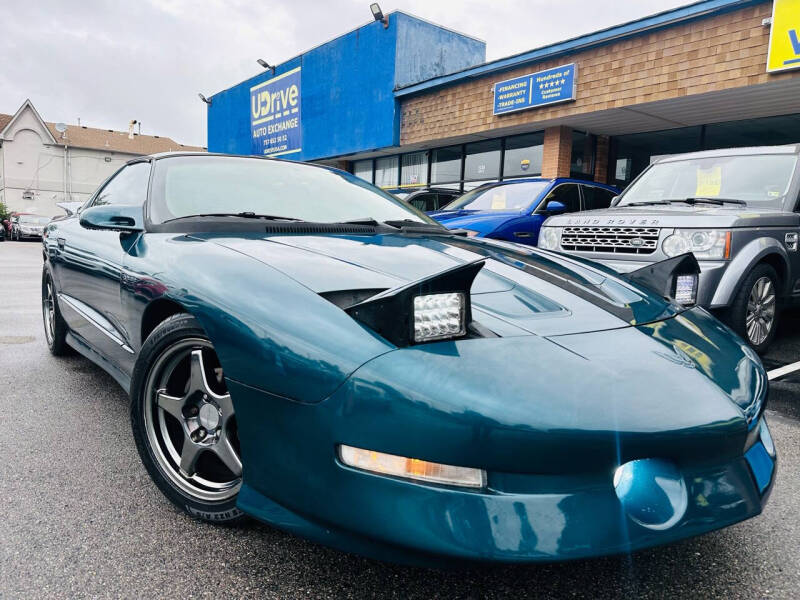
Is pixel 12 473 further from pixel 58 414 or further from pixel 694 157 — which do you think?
pixel 694 157

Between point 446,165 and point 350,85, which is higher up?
point 350,85

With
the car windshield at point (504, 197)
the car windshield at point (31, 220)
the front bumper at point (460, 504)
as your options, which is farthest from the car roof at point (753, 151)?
the car windshield at point (31, 220)

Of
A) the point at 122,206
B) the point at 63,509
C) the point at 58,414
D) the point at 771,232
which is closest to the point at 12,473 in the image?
the point at 63,509

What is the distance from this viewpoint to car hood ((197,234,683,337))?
1.63 meters

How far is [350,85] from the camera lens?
50.6ft

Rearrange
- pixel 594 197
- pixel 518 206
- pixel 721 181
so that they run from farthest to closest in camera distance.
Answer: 1. pixel 594 197
2. pixel 518 206
3. pixel 721 181

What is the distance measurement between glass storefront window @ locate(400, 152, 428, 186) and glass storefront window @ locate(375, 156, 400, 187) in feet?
1.06

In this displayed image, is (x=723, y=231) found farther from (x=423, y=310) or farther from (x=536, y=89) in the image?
(x=536, y=89)

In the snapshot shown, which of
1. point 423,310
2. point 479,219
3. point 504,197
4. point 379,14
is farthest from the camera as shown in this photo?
point 379,14

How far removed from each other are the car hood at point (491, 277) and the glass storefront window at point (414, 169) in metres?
13.0

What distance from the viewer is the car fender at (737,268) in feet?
13.0

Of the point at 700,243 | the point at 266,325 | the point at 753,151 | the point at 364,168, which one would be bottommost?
the point at 266,325

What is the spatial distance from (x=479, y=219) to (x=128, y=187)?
425 centimetres

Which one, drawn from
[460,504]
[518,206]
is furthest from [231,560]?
[518,206]
